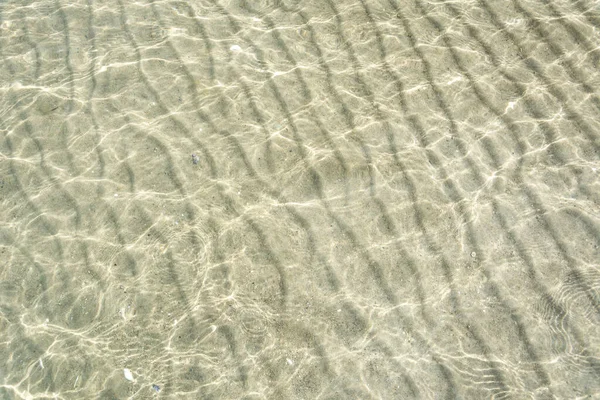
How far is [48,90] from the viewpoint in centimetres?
522

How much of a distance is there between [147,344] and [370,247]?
1.83 meters

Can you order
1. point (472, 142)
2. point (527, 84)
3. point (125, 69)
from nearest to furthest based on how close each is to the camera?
point (472, 142) → point (527, 84) → point (125, 69)

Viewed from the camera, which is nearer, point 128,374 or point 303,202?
point 128,374

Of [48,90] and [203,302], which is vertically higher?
[48,90]

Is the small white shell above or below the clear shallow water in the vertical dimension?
below

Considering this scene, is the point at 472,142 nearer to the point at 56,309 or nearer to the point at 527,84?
the point at 527,84

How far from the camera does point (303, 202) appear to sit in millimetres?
4383

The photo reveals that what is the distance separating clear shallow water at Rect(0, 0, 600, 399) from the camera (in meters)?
3.74

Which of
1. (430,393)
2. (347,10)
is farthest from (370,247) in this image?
(347,10)

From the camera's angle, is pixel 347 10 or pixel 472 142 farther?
pixel 347 10

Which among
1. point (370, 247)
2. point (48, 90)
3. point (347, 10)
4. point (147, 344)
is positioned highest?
point (347, 10)

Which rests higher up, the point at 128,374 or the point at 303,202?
the point at 303,202

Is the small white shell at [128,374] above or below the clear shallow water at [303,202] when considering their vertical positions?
below

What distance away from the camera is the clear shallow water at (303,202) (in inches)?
147
